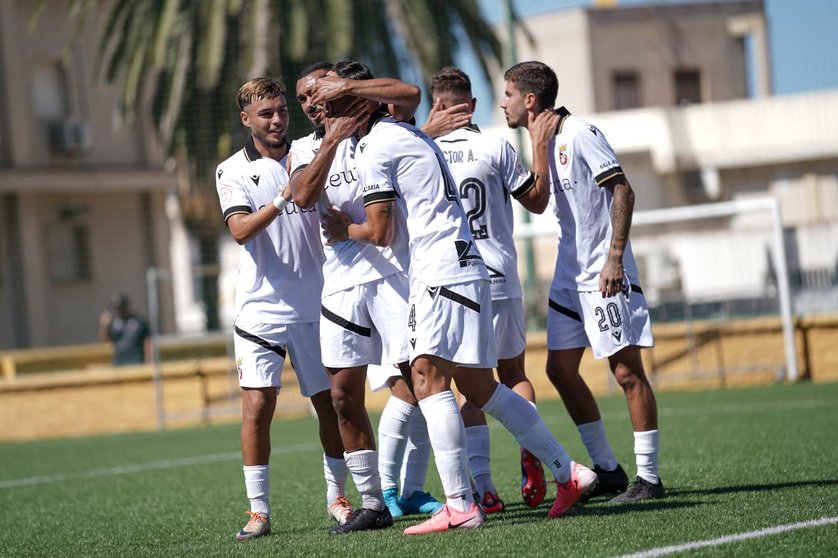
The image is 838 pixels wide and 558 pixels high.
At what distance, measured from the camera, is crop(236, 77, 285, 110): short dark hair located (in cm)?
642

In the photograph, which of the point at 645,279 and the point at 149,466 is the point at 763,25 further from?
the point at 149,466

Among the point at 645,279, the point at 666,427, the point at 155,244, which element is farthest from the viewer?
the point at 155,244

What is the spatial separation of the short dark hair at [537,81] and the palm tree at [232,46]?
44.4 ft

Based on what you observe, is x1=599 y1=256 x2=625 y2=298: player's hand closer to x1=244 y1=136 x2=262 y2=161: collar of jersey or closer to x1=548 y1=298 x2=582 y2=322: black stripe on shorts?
x1=548 y1=298 x2=582 y2=322: black stripe on shorts

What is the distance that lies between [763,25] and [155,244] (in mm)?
19537

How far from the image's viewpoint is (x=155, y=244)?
32844 mm

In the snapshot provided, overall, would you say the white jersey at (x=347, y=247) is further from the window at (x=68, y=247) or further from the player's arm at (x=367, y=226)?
the window at (x=68, y=247)

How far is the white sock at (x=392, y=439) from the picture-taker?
673 centimetres

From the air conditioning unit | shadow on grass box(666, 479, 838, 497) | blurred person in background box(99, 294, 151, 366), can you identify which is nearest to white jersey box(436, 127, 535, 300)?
shadow on grass box(666, 479, 838, 497)

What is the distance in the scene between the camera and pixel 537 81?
6.73 meters

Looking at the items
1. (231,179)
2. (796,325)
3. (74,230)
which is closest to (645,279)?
(796,325)

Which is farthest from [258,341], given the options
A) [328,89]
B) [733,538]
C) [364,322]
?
[733,538]

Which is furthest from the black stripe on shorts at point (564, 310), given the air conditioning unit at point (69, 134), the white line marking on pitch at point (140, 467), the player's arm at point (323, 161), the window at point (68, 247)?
the window at point (68, 247)

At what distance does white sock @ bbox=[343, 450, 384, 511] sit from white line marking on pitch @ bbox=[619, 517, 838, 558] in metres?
1.67
